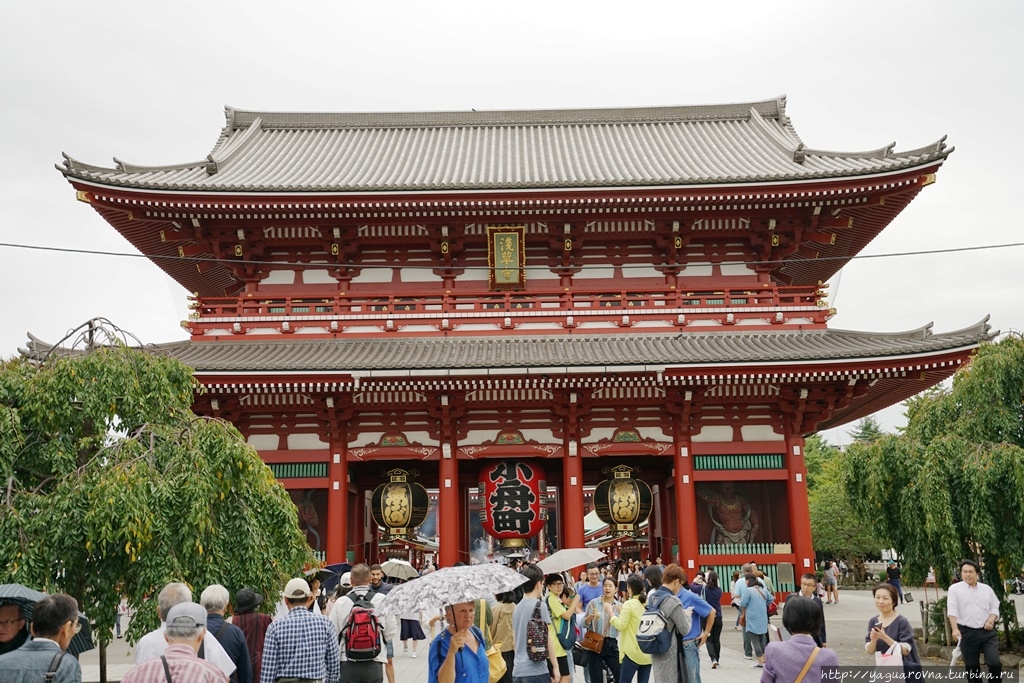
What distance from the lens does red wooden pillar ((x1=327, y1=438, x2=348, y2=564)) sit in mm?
18172

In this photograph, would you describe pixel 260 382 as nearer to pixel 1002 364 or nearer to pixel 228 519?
pixel 228 519

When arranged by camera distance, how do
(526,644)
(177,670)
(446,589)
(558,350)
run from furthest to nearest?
1. (558,350)
2. (526,644)
3. (446,589)
4. (177,670)

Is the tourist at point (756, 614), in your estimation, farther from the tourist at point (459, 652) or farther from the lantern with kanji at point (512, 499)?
the tourist at point (459, 652)

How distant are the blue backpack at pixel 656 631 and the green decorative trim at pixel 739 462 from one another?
11.3 metres

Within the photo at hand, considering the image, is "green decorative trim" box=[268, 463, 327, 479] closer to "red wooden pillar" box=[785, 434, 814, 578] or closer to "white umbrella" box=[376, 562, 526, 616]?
"red wooden pillar" box=[785, 434, 814, 578]

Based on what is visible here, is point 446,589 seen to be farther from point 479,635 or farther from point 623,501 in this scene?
point 623,501

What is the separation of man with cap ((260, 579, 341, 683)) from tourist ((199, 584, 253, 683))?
0.28 metres

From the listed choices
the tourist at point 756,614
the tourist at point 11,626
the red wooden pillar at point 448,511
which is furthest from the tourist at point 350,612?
the red wooden pillar at point 448,511

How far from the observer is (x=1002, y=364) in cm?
1309

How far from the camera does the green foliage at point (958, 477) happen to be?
12375 mm

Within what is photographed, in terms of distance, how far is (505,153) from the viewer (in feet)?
84.2

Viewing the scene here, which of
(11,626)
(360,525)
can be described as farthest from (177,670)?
(360,525)

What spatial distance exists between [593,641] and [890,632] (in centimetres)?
344

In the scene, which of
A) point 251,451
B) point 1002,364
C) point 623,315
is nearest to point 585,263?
point 623,315
